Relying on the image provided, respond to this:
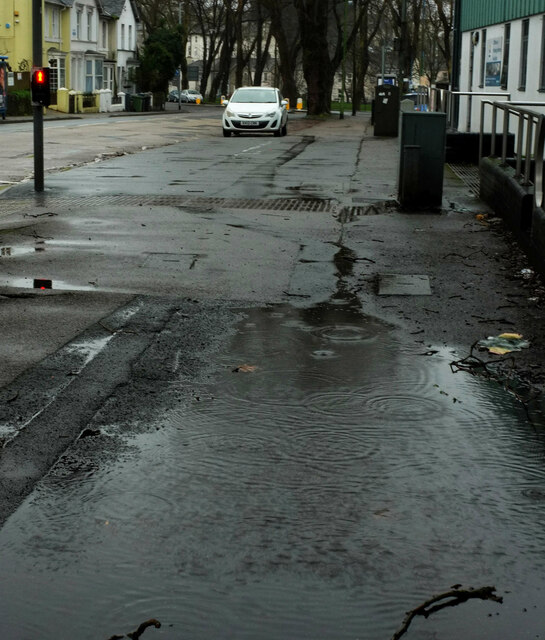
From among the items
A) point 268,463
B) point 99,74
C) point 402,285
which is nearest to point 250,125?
point 402,285

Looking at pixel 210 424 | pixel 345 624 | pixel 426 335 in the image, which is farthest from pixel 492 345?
pixel 345 624

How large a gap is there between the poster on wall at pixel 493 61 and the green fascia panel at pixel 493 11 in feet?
1.78

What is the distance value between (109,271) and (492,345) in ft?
12.8

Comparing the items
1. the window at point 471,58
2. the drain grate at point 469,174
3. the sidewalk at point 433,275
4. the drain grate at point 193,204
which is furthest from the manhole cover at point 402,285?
the window at point 471,58

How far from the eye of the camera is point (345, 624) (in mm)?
3420

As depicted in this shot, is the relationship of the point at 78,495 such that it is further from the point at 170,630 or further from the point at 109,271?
the point at 109,271

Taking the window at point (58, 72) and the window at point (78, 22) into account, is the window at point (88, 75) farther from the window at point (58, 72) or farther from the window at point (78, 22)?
the window at point (58, 72)

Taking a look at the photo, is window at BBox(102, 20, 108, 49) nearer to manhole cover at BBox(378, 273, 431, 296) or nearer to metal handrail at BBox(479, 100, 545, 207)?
metal handrail at BBox(479, 100, 545, 207)

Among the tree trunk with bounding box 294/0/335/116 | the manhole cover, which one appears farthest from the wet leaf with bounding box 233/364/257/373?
the tree trunk with bounding box 294/0/335/116

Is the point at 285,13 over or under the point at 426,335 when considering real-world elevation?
over

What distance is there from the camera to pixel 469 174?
20719 millimetres

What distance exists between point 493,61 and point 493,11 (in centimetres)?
132

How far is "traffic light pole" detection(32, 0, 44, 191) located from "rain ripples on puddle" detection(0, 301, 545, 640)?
10.7 metres

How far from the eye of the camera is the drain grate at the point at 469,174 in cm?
1842
